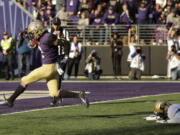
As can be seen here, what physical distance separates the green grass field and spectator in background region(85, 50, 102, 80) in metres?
12.2

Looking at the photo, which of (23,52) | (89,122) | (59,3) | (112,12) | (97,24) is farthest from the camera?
(59,3)

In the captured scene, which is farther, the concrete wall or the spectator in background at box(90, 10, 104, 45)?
the concrete wall

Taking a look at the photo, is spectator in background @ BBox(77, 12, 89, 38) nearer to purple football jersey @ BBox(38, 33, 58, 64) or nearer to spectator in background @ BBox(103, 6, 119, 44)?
spectator in background @ BBox(103, 6, 119, 44)

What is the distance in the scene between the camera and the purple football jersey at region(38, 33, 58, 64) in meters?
14.1

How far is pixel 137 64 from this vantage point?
29.2 m

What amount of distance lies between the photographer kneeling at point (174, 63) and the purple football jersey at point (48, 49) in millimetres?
14872

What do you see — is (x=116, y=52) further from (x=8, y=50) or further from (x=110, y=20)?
(x=8, y=50)

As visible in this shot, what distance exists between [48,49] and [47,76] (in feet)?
1.79

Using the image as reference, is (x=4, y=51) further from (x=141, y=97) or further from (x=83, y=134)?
(x=83, y=134)

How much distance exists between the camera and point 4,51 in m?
28.8

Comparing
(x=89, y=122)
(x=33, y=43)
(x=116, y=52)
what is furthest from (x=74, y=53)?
(x=89, y=122)

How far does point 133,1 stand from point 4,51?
19.1 feet

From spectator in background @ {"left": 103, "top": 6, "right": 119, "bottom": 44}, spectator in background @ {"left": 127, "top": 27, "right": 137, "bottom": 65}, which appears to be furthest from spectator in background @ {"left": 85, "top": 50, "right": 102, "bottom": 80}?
spectator in background @ {"left": 103, "top": 6, "right": 119, "bottom": 44}

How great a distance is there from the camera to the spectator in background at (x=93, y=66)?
29250mm
